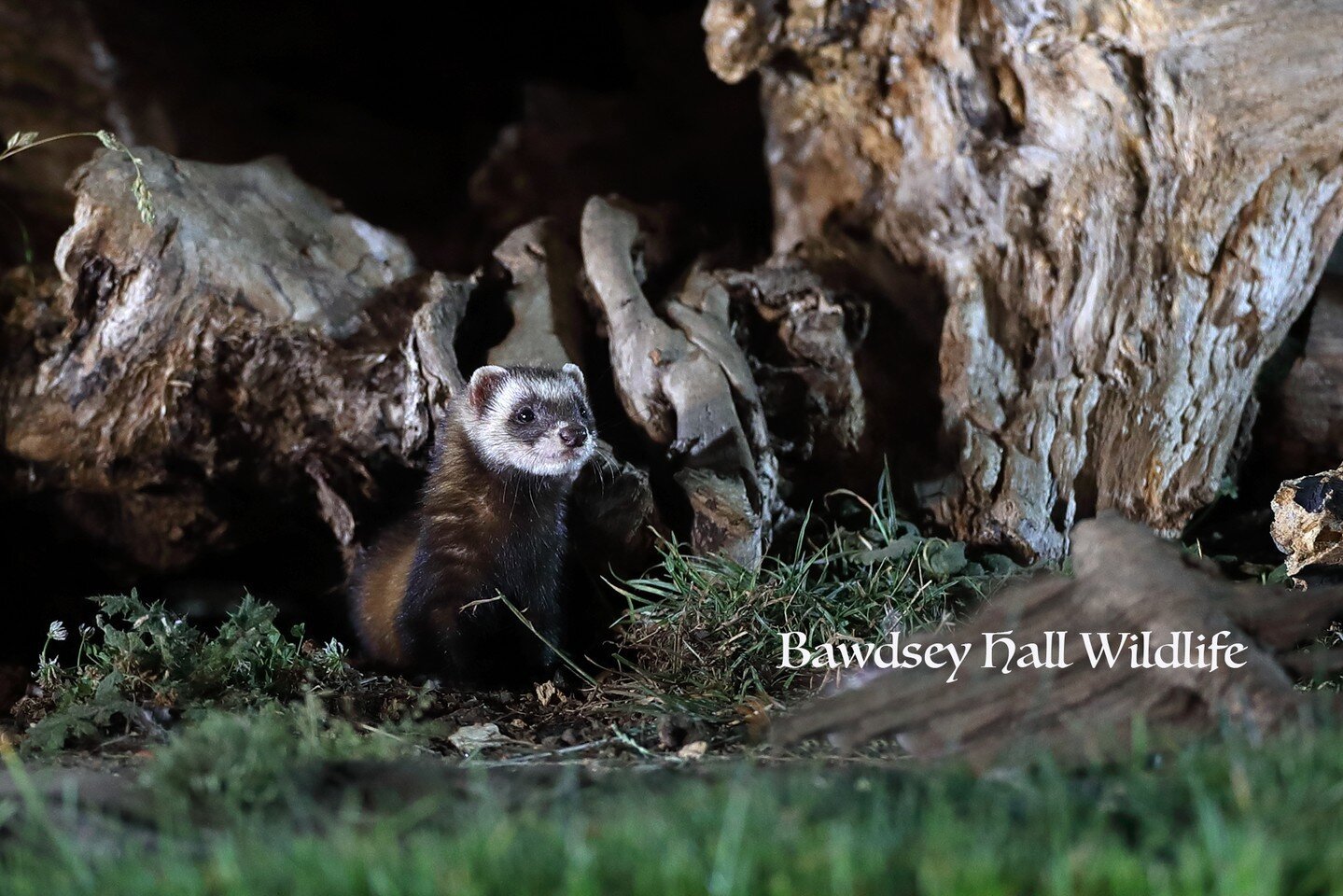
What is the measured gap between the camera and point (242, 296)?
5793mm

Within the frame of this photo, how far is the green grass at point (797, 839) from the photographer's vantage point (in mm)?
2131

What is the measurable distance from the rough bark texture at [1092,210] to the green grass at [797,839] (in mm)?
3310

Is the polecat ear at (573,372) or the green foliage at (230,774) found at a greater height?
the polecat ear at (573,372)

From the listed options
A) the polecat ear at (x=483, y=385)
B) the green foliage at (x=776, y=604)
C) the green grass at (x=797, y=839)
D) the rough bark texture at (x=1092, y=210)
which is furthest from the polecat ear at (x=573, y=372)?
the green grass at (x=797, y=839)

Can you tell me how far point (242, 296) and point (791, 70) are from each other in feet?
11.1

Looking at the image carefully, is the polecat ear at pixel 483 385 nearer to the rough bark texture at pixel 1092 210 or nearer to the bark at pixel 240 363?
the bark at pixel 240 363

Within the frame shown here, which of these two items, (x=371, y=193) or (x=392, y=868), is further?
(x=371, y=193)

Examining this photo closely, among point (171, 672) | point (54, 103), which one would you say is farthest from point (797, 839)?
point (54, 103)

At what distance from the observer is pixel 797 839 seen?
90.8 inches

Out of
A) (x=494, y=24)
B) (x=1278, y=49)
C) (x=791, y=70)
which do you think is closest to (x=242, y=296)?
(x=791, y=70)

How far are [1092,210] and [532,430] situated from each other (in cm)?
303

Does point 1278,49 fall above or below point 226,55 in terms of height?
below

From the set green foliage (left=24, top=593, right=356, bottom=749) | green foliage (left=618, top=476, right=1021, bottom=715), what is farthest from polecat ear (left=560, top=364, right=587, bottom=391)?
green foliage (left=24, top=593, right=356, bottom=749)

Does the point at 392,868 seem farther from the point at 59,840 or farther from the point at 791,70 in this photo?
the point at 791,70
